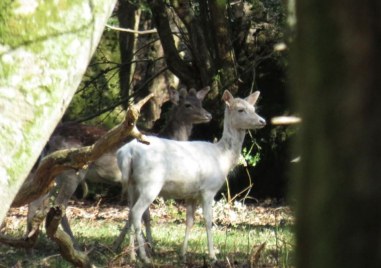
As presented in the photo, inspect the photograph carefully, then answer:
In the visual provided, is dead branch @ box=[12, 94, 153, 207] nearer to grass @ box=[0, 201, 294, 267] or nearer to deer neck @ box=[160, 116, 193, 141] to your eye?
grass @ box=[0, 201, 294, 267]

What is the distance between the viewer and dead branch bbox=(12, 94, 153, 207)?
5.32 meters

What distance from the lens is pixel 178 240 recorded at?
11961 millimetres

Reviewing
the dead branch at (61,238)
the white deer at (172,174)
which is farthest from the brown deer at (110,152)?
the dead branch at (61,238)

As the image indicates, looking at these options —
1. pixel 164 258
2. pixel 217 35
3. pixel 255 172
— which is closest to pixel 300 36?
pixel 164 258

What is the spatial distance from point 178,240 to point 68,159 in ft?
22.1

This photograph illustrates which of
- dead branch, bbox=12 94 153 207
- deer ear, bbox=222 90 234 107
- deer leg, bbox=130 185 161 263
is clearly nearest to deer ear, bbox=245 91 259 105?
deer ear, bbox=222 90 234 107

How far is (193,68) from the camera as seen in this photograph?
1819 centimetres

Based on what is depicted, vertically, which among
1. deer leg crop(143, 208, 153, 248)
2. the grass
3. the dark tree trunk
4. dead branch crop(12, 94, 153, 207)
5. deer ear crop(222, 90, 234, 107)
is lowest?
the grass

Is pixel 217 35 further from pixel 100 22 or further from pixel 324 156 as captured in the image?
pixel 324 156

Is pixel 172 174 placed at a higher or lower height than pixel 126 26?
lower

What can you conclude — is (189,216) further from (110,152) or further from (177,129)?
(177,129)

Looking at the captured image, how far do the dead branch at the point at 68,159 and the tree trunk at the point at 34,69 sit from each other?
247 cm

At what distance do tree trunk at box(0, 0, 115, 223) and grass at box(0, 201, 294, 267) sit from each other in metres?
3.98

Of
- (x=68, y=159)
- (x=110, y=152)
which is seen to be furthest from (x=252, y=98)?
(x=68, y=159)
